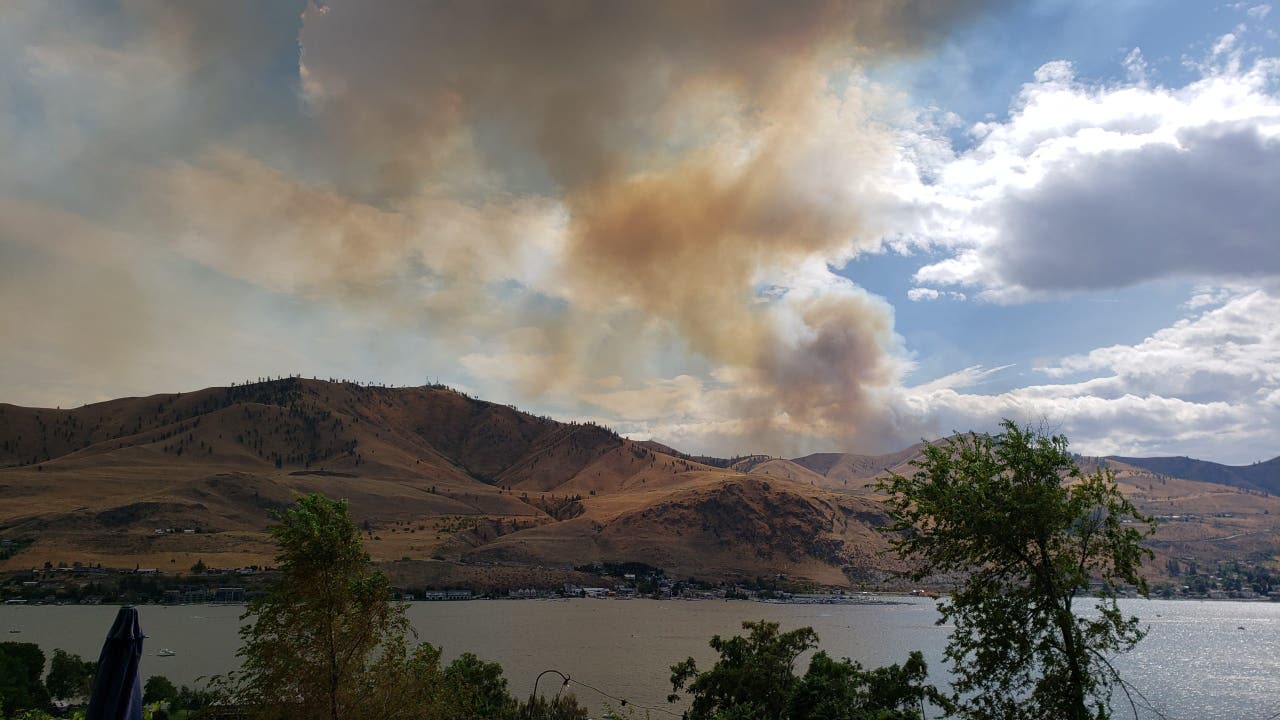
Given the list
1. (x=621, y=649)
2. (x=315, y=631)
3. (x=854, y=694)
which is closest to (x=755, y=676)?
(x=854, y=694)

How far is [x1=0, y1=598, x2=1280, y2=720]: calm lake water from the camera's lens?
363ft

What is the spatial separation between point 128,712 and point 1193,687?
15982 centimetres

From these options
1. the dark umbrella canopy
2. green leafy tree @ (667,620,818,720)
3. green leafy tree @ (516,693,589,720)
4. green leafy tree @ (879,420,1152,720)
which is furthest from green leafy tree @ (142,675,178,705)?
green leafy tree @ (879,420,1152,720)

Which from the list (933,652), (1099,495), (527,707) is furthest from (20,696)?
(933,652)

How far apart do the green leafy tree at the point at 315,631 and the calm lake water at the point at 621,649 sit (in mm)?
68761

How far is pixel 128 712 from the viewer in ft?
49.2

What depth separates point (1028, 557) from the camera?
2317cm

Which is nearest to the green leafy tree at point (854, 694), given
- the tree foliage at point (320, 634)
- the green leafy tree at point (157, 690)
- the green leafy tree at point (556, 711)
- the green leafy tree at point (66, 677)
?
the tree foliage at point (320, 634)

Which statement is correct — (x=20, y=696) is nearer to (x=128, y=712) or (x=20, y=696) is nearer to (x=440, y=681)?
(x=440, y=681)

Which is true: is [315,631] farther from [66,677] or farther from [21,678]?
[66,677]

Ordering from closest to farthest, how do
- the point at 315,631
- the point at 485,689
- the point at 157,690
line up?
the point at 315,631 < the point at 485,689 < the point at 157,690

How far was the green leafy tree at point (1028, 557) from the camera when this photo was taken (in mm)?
22438

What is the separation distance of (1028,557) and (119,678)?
80.6 ft

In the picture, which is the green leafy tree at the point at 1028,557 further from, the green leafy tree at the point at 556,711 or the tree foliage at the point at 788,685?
the green leafy tree at the point at 556,711
